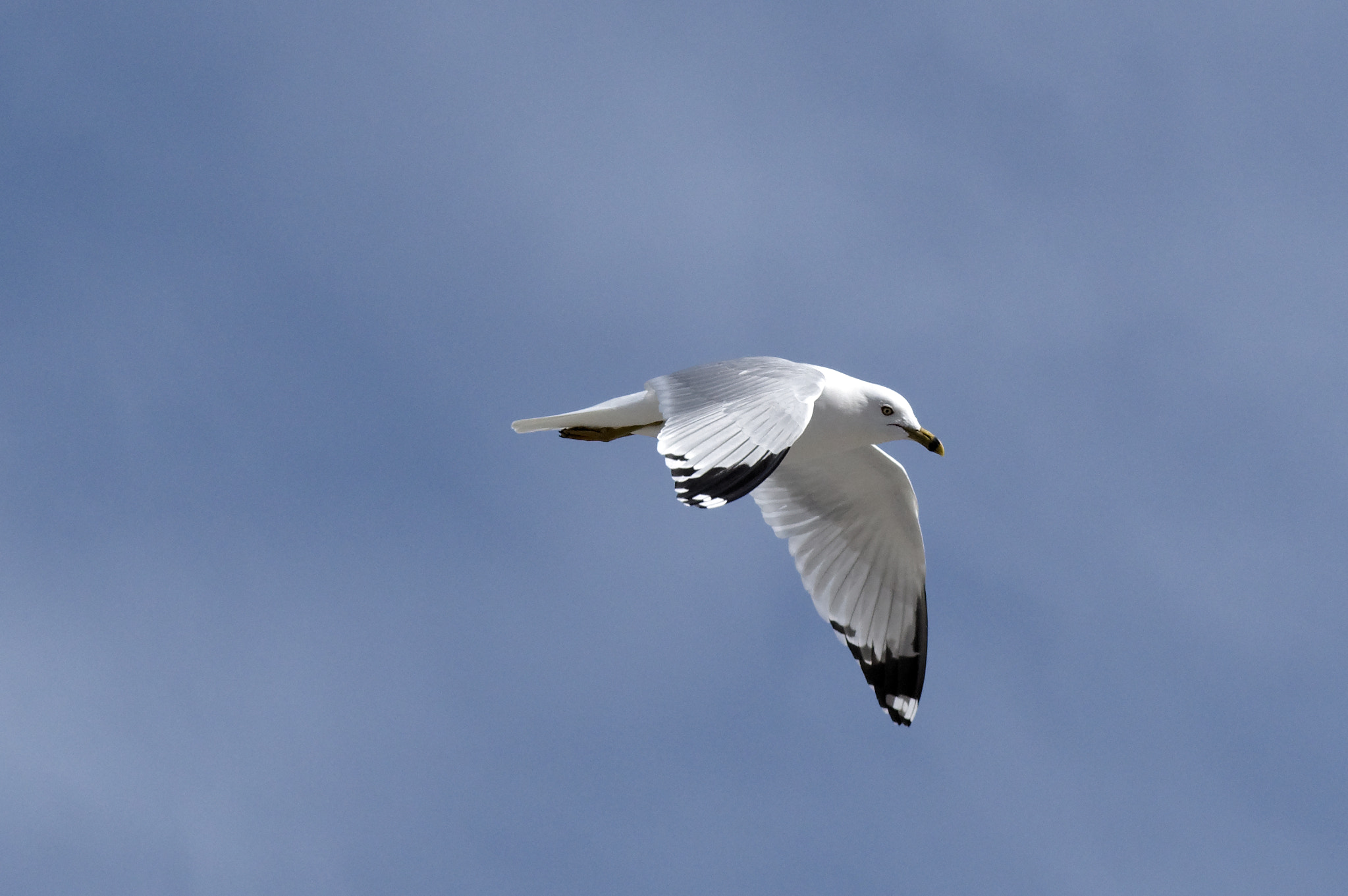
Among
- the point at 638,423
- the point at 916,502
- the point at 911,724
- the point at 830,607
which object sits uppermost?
the point at 638,423

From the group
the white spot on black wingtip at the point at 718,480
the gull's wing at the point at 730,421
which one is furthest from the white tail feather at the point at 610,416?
the white spot on black wingtip at the point at 718,480

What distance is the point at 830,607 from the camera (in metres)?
8.51

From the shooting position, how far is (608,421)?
762 cm

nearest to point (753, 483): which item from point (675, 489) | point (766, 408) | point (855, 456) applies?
point (675, 489)

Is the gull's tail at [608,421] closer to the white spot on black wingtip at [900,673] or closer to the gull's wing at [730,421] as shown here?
the gull's wing at [730,421]

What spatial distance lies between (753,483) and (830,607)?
2.87 metres

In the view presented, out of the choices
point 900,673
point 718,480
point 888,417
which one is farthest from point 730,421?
point 900,673

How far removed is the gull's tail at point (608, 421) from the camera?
7.53m

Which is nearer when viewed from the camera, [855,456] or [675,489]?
[675,489]

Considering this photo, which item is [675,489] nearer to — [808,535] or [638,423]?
[638,423]

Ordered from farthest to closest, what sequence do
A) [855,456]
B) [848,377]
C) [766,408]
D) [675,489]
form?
[855,456]
[848,377]
[766,408]
[675,489]

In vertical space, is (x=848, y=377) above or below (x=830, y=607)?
above

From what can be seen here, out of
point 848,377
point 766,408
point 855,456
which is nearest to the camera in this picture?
point 766,408

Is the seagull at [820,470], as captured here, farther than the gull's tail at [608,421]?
No
